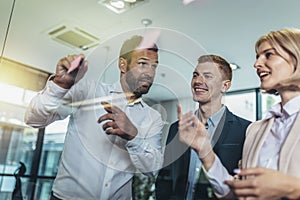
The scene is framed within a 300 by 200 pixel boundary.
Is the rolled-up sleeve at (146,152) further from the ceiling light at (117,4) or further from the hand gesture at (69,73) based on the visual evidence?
the ceiling light at (117,4)

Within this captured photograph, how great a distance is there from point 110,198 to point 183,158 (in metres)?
0.19

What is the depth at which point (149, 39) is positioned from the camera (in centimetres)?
67

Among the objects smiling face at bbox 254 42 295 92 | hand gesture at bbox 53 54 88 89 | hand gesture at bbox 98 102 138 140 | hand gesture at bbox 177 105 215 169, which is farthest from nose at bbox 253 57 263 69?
hand gesture at bbox 53 54 88 89

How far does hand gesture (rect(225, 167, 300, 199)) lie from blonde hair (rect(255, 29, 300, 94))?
0.14 m

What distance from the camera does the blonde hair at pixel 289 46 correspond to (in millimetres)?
425

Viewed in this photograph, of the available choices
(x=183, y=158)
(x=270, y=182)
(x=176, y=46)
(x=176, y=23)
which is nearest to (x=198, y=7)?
(x=176, y=23)

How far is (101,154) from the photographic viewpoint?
1.97ft

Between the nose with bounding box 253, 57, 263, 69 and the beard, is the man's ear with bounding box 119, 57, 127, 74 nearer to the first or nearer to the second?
the beard

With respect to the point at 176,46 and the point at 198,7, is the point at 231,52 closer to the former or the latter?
the point at 176,46

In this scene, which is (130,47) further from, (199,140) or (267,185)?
(267,185)


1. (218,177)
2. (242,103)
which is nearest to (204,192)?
(218,177)

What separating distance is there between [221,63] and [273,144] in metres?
0.19

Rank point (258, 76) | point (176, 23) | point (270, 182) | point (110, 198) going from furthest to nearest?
point (176, 23) < point (110, 198) < point (258, 76) < point (270, 182)

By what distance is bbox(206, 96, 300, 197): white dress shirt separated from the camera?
0.41m
